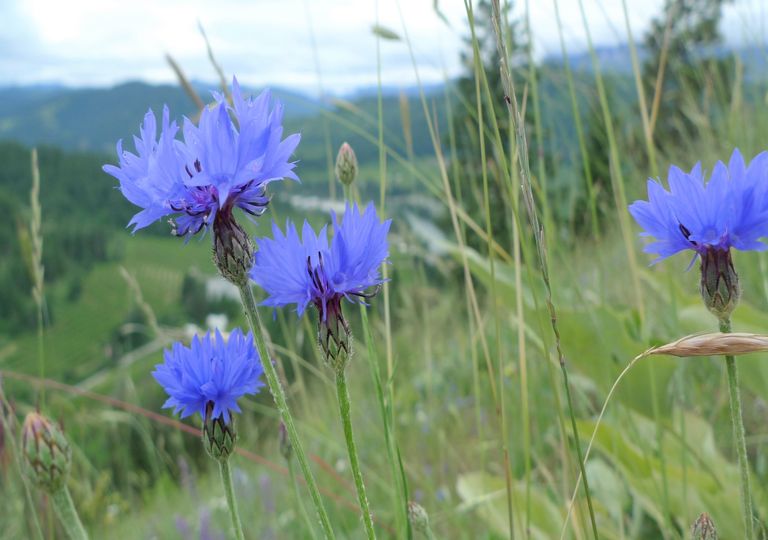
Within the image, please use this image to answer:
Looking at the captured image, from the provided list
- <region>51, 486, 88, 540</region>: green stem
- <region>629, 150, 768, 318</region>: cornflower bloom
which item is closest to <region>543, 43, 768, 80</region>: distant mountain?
<region>629, 150, 768, 318</region>: cornflower bloom

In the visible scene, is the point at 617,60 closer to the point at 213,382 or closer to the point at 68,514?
the point at 213,382

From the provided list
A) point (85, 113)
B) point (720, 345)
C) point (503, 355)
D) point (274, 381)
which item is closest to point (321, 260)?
point (274, 381)

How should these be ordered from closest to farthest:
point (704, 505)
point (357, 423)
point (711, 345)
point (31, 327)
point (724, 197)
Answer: point (711, 345)
point (724, 197)
point (704, 505)
point (357, 423)
point (31, 327)

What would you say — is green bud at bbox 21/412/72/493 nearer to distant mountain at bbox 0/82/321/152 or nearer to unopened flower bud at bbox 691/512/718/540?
unopened flower bud at bbox 691/512/718/540

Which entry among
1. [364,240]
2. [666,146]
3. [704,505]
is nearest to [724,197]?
[364,240]

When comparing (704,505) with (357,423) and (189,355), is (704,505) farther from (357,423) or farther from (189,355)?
(357,423)
